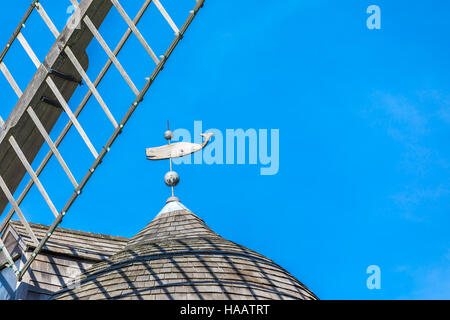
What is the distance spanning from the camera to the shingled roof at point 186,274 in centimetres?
1155

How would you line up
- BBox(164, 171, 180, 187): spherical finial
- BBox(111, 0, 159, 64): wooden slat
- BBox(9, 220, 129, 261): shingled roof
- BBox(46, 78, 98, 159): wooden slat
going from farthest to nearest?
1. BBox(164, 171, 180, 187): spherical finial
2. BBox(9, 220, 129, 261): shingled roof
3. BBox(46, 78, 98, 159): wooden slat
4. BBox(111, 0, 159, 64): wooden slat

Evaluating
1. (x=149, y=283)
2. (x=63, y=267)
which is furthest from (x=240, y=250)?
(x=63, y=267)

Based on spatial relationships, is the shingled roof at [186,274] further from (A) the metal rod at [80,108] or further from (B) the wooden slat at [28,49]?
(B) the wooden slat at [28,49]

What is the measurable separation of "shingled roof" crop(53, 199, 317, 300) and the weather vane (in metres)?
1.36

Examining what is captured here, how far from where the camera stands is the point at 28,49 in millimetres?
12992

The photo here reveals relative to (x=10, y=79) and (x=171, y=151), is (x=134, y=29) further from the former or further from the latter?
(x=171, y=151)

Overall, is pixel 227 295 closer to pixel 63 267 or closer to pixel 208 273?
pixel 208 273

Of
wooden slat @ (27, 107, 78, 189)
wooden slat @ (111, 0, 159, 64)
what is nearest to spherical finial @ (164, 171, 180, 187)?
wooden slat @ (27, 107, 78, 189)

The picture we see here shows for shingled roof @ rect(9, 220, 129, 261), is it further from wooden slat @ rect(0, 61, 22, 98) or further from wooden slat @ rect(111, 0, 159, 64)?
wooden slat @ rect(111, 0, 159, 64)

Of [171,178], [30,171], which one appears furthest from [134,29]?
[171,178]

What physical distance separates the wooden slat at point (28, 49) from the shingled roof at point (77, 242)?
2.79 m

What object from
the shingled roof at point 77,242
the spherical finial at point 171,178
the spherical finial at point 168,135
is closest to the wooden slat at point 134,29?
the spherical finial at point 168,135

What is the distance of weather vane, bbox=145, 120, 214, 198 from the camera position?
14.4 m

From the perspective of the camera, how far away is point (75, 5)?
12484 mm
